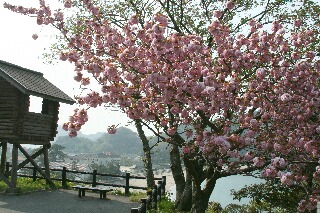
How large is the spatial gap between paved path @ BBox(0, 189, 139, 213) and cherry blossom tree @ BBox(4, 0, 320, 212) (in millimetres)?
5223

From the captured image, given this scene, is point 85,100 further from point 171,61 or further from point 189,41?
point 189,41

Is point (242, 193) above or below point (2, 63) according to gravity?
below

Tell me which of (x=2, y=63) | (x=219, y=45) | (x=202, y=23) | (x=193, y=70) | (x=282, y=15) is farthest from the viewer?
(x=2, y=63)

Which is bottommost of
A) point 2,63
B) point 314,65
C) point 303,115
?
point 303,115

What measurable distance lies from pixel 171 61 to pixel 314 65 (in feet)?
14.9

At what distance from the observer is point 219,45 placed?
1034 centimetres

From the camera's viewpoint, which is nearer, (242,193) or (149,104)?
(149,104)

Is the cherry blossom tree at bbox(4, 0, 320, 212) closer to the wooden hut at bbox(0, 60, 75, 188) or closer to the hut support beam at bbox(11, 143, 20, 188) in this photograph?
the wooden hut at bbox(0, 60, 75, 188)

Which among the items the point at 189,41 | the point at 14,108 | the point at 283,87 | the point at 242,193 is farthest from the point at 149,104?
the point at 242,193

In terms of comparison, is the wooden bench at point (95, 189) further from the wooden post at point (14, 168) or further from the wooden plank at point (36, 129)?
the wooden plank at point (36, 129)

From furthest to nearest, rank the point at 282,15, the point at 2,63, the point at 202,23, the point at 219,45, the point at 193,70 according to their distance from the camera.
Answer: the point at 2,63 → the point at 202,23 → the point at 282,15 → the point at 219,45 → the point at 193,70

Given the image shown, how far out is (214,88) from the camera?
8617 mm

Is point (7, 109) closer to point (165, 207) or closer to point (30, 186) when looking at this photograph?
point (30, 186)

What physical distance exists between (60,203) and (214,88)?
9.98 m
